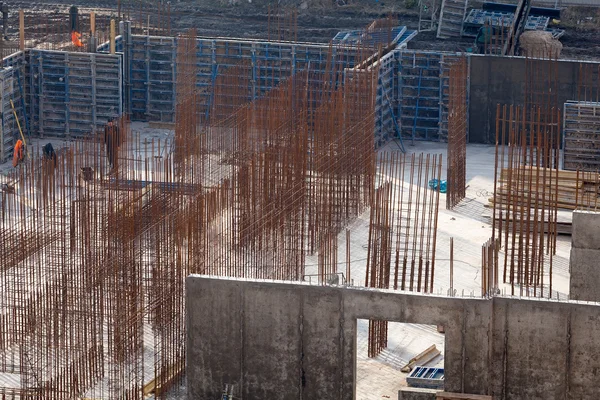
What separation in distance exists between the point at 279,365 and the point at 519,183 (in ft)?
35.3

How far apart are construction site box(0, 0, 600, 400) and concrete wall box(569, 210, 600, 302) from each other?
0.04 meters

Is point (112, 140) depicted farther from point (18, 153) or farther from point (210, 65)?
point (210, 65)

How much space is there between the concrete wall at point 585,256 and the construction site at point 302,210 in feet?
0.13

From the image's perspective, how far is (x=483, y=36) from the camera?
45188 millimetres

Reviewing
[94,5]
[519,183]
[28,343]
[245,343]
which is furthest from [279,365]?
[94,5]

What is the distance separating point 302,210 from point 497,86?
1156 centimetres

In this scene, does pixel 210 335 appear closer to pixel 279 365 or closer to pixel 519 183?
pixel 279 365

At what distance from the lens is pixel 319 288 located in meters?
23.7

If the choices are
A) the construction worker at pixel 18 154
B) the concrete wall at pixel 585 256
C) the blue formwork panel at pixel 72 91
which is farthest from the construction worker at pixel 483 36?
the concrete wall at pixel 585 256

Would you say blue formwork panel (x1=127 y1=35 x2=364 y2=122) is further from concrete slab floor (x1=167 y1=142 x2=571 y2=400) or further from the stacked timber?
the stacked timber

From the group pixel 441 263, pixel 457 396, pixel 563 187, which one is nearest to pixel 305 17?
pixel 563 187

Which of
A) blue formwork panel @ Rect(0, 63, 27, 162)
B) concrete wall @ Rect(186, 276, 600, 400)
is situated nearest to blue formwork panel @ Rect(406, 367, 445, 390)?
concrete wall @ Rect(186, 276, 600, 400)

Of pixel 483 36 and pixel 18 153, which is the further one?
pixel 483 36

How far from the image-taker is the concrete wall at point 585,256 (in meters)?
27.9
